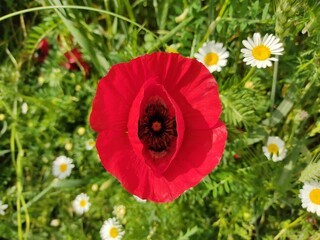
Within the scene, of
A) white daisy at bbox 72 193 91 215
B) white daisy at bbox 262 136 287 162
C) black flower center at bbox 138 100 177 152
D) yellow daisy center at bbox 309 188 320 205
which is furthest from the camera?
white daisy at bbox 72 193 91 215

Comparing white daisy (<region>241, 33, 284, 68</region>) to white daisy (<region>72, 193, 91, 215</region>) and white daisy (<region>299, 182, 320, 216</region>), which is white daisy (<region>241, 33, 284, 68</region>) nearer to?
white daisy (<region>299, 182, 320, 216</region>)

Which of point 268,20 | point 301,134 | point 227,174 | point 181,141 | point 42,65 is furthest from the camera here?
point 42,65

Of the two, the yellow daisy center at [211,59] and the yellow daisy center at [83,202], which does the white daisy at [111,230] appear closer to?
the yellow daisy center at [83,202]

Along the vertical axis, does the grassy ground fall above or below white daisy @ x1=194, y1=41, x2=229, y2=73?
below

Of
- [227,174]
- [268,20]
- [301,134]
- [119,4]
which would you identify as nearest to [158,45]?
[119,4]

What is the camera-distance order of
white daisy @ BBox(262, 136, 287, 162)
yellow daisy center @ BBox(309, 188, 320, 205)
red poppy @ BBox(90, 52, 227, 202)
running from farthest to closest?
1. white daisy @ BBox(262, 136, 287, 162)
2. yellow daisy center @ BBox(309, 188, 320, 205)
3. red poppy @ BBox(90, 52, 227, 202)

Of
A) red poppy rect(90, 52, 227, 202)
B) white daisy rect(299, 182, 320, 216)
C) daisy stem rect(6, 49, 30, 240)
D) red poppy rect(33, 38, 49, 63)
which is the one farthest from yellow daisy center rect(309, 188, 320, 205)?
red poppy rect(33, 38, 49, 63)

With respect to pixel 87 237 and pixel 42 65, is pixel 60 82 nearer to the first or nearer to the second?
pixel 42 65

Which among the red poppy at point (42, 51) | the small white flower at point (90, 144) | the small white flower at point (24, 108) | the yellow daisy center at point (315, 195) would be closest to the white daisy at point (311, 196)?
the yellow daisy center at point (315, 195)
